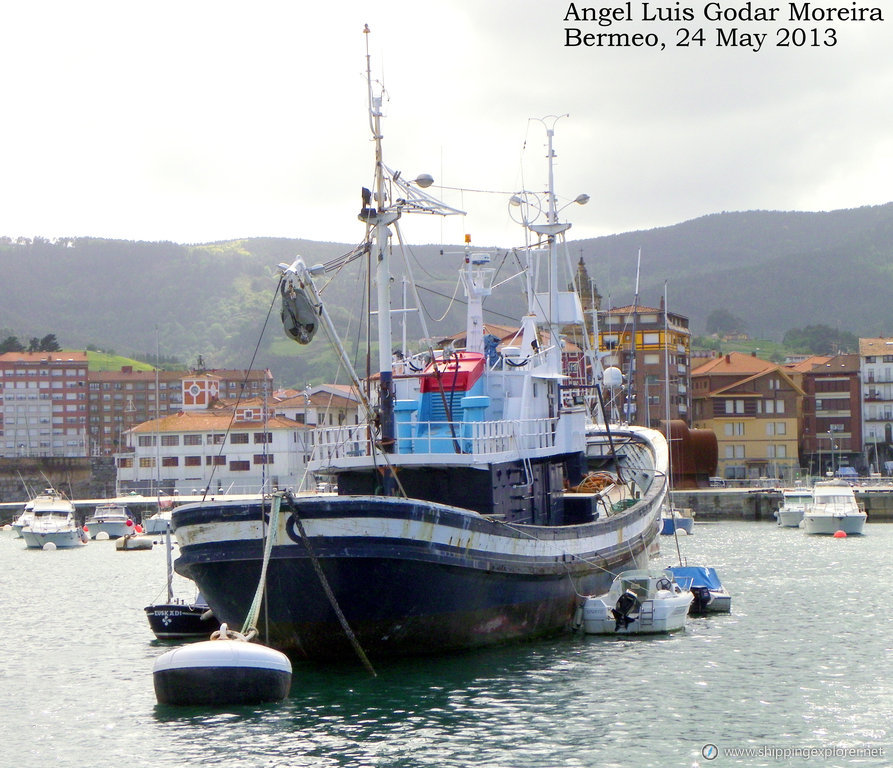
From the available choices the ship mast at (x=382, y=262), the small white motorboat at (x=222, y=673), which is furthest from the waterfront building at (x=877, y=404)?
the small white motorboat at (x=222, y=673)

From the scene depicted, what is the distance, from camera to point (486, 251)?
34.9 meters

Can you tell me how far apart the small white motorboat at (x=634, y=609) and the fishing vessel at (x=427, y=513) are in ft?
2.01

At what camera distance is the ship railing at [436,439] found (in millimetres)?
27453

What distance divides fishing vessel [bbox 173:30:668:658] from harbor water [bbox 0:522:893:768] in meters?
1.01

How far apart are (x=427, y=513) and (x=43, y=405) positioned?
173 metres

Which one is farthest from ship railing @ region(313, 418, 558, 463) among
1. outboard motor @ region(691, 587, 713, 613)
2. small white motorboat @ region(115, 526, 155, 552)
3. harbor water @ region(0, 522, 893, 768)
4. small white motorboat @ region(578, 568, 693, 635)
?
small white motorboat @ region(115, 526, 155, 552)

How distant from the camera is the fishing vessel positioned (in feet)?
76.8

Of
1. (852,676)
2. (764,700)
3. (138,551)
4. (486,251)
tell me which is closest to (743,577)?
(486,251)

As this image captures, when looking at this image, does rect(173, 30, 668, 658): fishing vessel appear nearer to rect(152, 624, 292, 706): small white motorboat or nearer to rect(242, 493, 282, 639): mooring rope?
rect(242, 493, 282, 639): mooring rope

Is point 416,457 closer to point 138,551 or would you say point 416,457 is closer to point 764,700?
point 764,700

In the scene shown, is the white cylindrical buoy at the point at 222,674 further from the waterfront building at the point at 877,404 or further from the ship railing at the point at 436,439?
the waterfront building at the point at 877,404

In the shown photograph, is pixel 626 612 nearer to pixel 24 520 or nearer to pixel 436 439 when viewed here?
pixel 436 439

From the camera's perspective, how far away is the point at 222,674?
21.1m

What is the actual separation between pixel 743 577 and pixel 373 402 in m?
19.3
